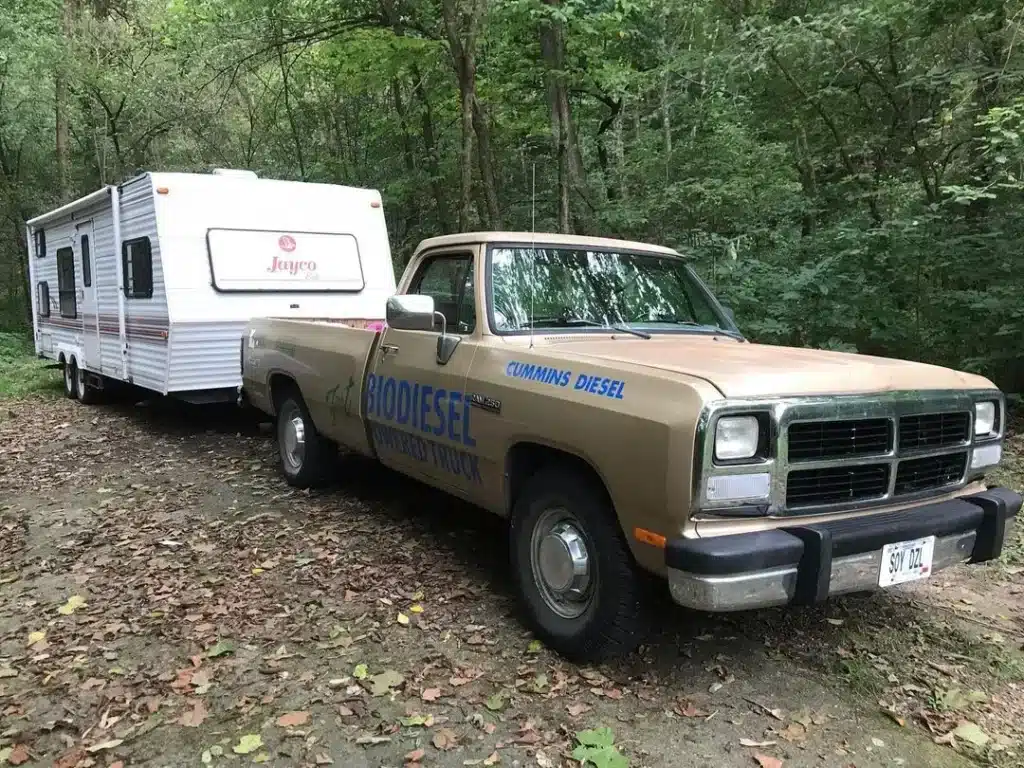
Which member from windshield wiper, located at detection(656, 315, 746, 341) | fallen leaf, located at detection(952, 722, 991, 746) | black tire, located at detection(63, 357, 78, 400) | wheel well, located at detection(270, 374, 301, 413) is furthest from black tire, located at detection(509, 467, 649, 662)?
black tire, located at detection(63, 357, 78, 400)

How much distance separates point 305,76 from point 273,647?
15915mm

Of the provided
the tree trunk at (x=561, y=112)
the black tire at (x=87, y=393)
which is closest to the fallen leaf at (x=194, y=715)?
the tree trunk at (x=561, y=112)

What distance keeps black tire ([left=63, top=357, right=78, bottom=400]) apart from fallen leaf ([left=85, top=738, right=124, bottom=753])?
9.71m

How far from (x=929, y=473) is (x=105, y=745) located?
3.57 meters

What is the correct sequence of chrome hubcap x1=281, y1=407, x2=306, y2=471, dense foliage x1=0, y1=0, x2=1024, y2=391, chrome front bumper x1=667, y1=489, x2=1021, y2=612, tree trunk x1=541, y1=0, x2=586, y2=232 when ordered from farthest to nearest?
tree trunk x1=541, y1=0, x2=586, y2=232 < dense foliage x1=0, y1=0, x2=1024, y2=391 < chrome hubcap x1=281, y1=407, x2=306, y2=471 < chrome front bumper x1=667, y1=489, x2=1021, y2=612

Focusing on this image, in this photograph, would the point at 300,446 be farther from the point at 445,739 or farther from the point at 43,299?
the point at 43,299

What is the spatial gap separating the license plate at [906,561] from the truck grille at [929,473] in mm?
227

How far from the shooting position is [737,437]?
295 centimetres

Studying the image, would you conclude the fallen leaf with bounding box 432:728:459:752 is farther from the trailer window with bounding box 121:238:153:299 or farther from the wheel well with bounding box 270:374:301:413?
the trailer window with bounding box 121:238:153:299

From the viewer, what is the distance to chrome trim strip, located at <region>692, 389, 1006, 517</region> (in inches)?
114

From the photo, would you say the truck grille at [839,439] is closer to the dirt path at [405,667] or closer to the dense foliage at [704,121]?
the dirt path at [405,667]

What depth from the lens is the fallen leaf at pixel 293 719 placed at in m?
3.21

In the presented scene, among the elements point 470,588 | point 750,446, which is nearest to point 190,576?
point 470,588

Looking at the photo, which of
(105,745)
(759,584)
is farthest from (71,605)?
(759,584)
